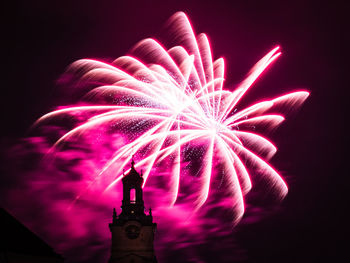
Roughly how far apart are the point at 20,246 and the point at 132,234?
43.4 ft

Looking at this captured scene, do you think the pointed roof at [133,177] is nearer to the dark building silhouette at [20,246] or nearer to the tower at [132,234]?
the tower at [132,234]

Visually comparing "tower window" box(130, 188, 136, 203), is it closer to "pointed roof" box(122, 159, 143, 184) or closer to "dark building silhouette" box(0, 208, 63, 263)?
"pointed roof" box(122, 159, 143, 184)

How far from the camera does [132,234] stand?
44.9 m

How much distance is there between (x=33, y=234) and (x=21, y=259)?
5.05 metres

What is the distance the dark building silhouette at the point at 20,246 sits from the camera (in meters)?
31.9

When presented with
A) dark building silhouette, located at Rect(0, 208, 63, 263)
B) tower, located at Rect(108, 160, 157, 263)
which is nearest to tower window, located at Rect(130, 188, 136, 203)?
tower, located at Rect(108, 160, 157, 263)

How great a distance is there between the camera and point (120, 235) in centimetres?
4512

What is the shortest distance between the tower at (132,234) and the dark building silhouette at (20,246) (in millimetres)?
8461

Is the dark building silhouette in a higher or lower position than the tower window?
lower

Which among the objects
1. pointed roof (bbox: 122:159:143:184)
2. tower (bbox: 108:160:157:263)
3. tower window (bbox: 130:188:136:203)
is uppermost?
pointed roof (bbox: 122:159:143:184)

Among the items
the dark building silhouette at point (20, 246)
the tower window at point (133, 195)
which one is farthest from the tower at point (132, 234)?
the dark building silhouette at point (20, 246)

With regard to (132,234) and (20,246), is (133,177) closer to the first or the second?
(132,234)

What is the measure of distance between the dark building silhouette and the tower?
27.8 feet

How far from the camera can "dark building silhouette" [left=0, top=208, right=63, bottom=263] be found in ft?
105
